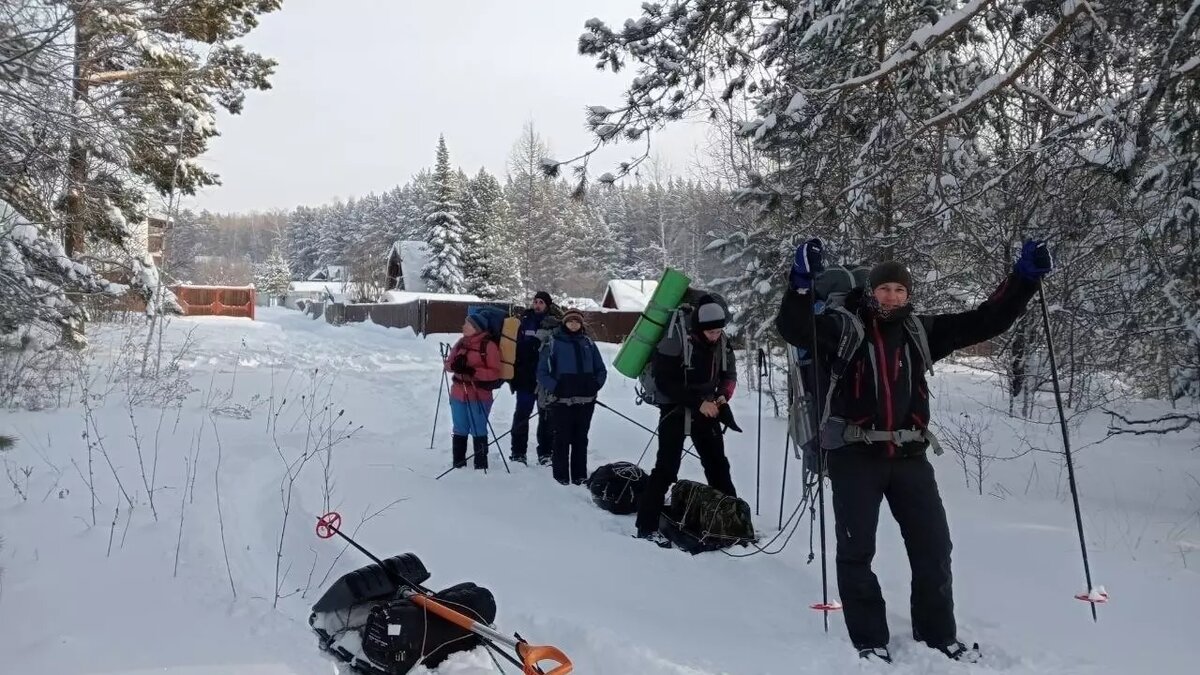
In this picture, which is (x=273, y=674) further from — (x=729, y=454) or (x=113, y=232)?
(x=113, y=232)

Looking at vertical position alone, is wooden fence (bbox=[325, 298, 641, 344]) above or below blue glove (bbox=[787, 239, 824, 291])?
below

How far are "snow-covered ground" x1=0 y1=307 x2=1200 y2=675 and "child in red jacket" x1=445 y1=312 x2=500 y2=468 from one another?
33 cm

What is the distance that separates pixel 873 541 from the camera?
3916 mm

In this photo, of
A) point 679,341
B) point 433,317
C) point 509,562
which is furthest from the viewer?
point 433,317

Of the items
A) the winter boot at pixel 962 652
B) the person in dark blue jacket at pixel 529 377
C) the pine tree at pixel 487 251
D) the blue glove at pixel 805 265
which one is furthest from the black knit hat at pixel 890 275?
the pine tree at pixel 487 251

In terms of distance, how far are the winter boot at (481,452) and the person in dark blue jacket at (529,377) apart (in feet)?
2.31

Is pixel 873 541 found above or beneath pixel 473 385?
beneath

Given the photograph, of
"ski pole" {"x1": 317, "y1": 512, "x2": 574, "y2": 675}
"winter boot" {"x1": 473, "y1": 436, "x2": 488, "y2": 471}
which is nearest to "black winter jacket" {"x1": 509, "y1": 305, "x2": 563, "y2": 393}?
"winter boot" {"x1": 473, "y1": 436, "x2": 488, "y2": 471}

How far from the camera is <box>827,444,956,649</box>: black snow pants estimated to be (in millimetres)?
3824

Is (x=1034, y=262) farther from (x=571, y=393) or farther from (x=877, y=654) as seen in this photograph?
(x=571, y=393)

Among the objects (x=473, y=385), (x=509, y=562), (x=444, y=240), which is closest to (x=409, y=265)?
(x=444, y=240)

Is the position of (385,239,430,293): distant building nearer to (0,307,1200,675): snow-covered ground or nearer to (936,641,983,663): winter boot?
(0,307,1200,675): snow-covered ground

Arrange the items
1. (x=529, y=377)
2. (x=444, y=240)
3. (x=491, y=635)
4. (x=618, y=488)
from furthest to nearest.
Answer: (x=444, y=240)
(x=529, y=377)
(x=618, y=488)
(x=491, y=635)

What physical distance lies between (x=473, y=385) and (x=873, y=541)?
534 cm
